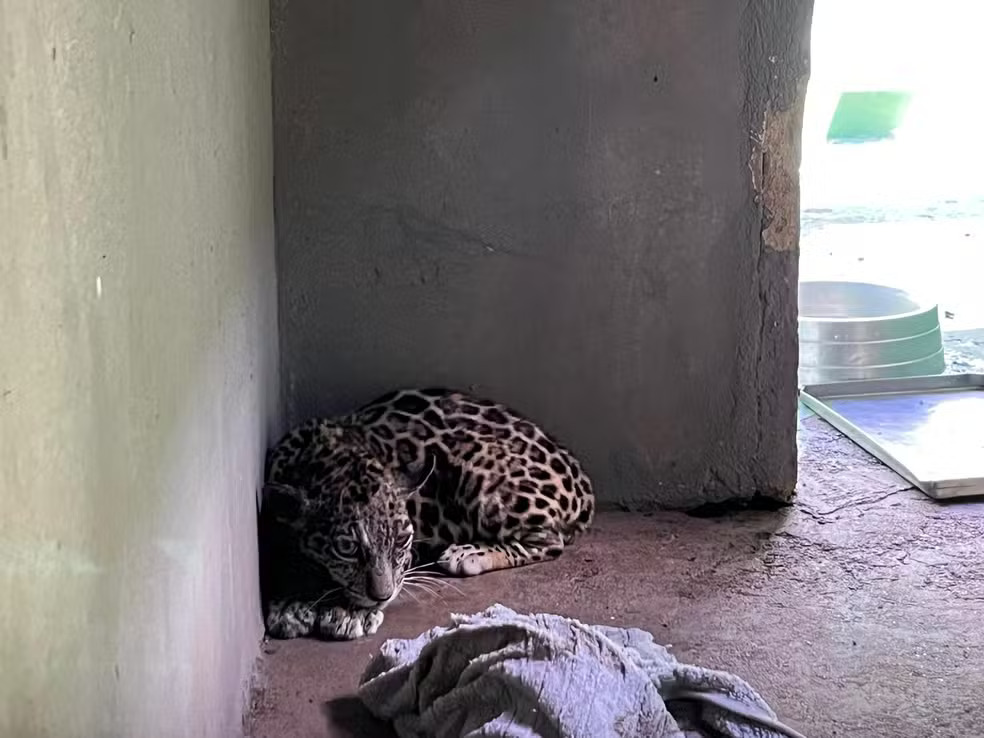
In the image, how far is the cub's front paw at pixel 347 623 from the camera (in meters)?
2.82

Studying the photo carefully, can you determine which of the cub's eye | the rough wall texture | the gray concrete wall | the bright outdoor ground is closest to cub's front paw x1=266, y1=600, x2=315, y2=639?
the cub's eye

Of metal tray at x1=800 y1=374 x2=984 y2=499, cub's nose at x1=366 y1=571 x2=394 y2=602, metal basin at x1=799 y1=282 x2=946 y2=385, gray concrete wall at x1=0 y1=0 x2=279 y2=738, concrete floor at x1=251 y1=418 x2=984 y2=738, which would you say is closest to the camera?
gray concrete wall at x1=0 y1=0 x2=279 y2=738

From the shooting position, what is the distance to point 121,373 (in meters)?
1.39

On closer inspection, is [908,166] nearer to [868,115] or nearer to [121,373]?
[868,115]

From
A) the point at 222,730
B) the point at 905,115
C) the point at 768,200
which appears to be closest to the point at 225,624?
the point at 222,730

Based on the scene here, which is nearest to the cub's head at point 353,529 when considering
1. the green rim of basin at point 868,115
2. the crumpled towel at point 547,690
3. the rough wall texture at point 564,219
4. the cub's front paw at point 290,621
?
the cub's front paw at point 290,621

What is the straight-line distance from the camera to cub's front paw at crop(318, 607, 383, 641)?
2.82m

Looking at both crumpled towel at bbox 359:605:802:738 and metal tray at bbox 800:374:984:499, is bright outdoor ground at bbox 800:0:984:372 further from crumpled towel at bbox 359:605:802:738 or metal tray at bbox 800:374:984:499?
crumpled towel at bbox 359:605:802:738

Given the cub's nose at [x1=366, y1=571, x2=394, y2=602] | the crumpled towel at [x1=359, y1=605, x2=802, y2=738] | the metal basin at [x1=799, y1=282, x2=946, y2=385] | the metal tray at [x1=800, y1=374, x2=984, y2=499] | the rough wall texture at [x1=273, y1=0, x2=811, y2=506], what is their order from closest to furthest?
1. the crumpled towel at [x1=359, y1=605, x2=802, y2=738]
2. the cub's nose at [x1=366, y1=571, x2=394, y2=602]
3. the rough wall texture at [x1=273, y1=0, x2=811, y2=506]
4. the metal tray at [x1=800, y1=374, x2=984, y2=499]
5. the metal basin at [x1=799, y1=282, x2=946, y2=385]

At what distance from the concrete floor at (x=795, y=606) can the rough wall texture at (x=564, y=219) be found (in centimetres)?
25

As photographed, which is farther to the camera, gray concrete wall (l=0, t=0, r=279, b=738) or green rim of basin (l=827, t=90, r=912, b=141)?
green rim of basin (l=827, t=90, r=912, b=141)

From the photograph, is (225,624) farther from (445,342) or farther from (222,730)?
(445,342)

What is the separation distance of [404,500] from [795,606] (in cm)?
96

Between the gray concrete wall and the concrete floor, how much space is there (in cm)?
45
